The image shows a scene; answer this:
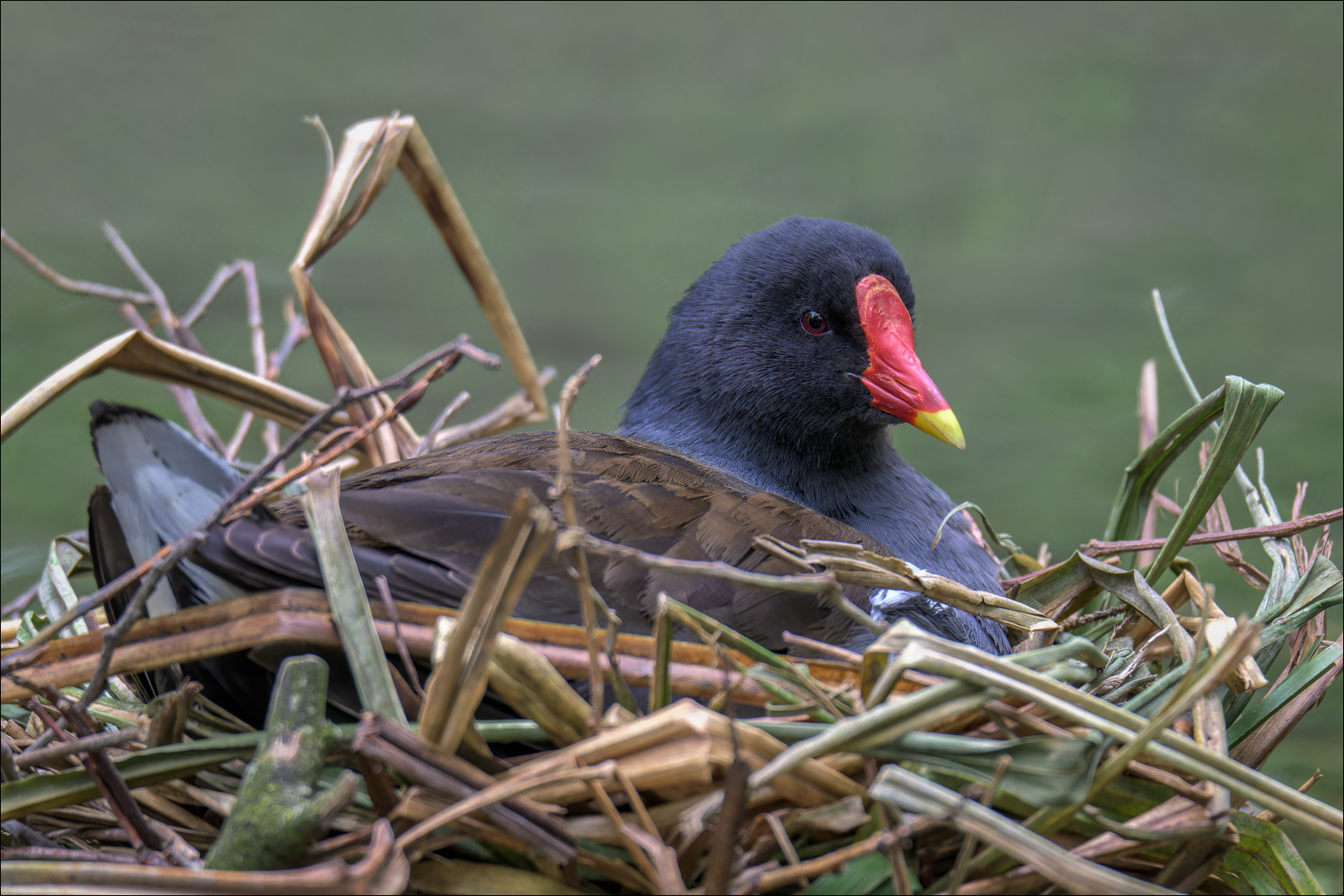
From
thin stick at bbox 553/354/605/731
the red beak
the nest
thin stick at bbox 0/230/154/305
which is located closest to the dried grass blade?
the nest

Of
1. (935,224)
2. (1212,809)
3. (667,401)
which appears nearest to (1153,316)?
(935,224)

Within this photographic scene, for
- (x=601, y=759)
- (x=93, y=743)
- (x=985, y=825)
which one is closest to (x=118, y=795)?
(x=93, y=743)

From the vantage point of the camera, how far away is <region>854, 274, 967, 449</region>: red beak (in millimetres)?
1009

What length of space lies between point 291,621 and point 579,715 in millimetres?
140

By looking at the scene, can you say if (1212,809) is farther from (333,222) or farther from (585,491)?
(333,222)

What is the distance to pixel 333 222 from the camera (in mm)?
947

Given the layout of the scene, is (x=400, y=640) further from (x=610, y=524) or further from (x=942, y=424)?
(x=942, y=424)

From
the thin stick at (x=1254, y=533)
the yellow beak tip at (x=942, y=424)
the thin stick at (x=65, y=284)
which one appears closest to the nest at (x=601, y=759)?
the thin stick at (x=1254, y=533)

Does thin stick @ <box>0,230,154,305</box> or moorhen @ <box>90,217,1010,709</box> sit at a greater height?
thin stick @ <box>0,230,154,305</box>

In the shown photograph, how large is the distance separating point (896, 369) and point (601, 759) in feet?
1.99

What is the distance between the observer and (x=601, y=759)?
0.50m

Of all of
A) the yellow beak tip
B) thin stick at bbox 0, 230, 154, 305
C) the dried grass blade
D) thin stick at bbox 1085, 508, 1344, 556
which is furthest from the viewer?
thin stick at bbox 0, 230, 154, 305

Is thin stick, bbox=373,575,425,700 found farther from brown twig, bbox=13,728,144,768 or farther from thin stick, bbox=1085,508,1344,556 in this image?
thin stick, bbox=1085,508,1344,556

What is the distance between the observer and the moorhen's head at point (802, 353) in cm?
104
